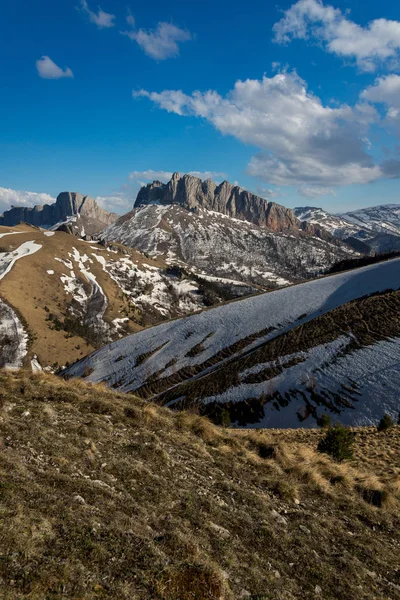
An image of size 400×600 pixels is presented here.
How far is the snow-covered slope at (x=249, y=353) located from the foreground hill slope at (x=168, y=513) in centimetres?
2581

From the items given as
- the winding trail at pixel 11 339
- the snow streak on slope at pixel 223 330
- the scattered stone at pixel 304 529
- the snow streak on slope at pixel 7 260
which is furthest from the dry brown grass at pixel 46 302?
the scattered stone at pixel 304 529

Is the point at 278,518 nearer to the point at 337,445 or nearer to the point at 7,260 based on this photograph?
the point at 337,445

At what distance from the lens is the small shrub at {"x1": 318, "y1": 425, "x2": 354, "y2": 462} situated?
55.4ft

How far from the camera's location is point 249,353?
172 feet

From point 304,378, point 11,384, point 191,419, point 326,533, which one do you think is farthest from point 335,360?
point 11,384

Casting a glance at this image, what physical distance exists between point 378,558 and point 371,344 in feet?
129

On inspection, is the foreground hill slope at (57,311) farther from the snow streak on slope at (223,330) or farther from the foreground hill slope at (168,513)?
the foreground hill slope at (168,513)

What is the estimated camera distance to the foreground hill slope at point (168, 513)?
535 cm

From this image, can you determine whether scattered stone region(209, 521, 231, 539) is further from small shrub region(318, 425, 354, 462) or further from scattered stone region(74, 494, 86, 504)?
small shrub region(318, 425, 354, 462)

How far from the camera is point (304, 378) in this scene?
41094 millimetres

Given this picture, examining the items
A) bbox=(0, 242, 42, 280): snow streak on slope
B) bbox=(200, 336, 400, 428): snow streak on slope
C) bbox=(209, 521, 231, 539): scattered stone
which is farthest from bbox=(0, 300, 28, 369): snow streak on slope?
bbox=(209, 521, 231, 539): scattered stone

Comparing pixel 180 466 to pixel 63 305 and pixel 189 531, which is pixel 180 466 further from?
pixel 63 305

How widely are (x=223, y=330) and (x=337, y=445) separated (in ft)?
149

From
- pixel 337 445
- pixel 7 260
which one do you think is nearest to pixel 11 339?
pixel 7 260
